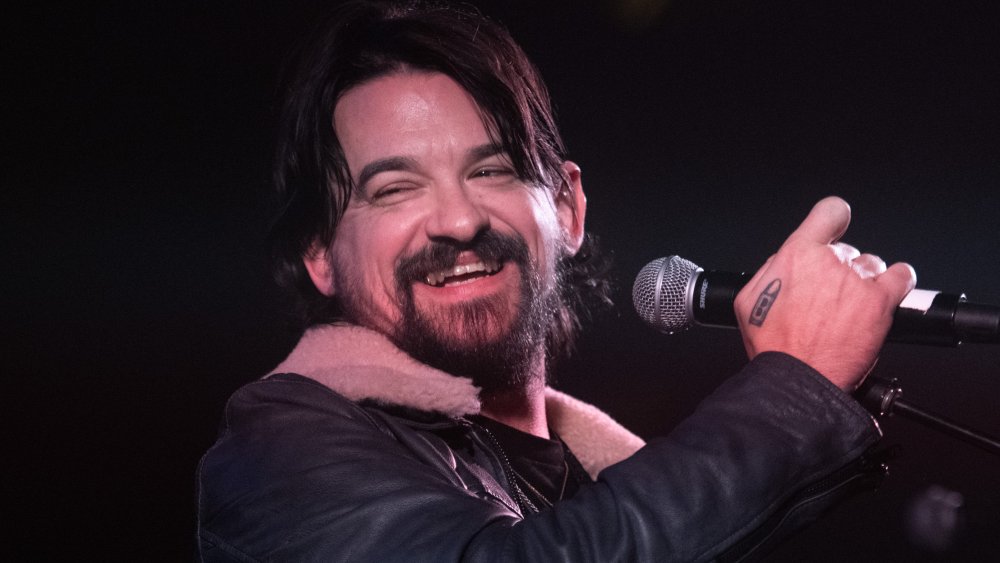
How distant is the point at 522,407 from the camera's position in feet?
5.54

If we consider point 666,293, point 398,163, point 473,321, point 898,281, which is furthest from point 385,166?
point 898,281

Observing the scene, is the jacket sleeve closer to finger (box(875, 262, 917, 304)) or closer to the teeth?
finger (box(875, 262, 917, 304))

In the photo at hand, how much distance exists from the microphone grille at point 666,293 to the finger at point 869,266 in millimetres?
255

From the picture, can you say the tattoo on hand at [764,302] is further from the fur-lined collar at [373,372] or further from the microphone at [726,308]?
the fur-lined collar at [373,372]

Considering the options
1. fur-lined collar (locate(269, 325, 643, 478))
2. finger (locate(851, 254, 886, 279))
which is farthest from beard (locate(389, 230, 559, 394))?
finger (locate(851, 254, 886, 279))

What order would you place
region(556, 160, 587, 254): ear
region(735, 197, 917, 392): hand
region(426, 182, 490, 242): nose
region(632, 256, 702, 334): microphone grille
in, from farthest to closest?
region(556, 160, 587, 254): ear → region(426, 182, 490, 242): nose → region(632, 256, 702, 334): microphone grille → region(735, 197, 917, 392): hand

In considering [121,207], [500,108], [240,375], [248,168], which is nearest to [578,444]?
[500,108]

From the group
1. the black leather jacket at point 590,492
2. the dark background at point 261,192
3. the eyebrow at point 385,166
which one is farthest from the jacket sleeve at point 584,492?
the dark background at point 261,192

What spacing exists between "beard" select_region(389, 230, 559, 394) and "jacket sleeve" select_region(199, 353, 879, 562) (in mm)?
423

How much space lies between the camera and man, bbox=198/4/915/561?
0.84 m

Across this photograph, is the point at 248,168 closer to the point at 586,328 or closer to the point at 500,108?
the point at 500,108

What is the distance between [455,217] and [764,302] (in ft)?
2.11

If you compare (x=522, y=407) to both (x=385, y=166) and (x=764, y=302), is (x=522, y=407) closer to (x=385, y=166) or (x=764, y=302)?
(x=385, y=166)

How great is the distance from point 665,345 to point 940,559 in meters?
1.02
